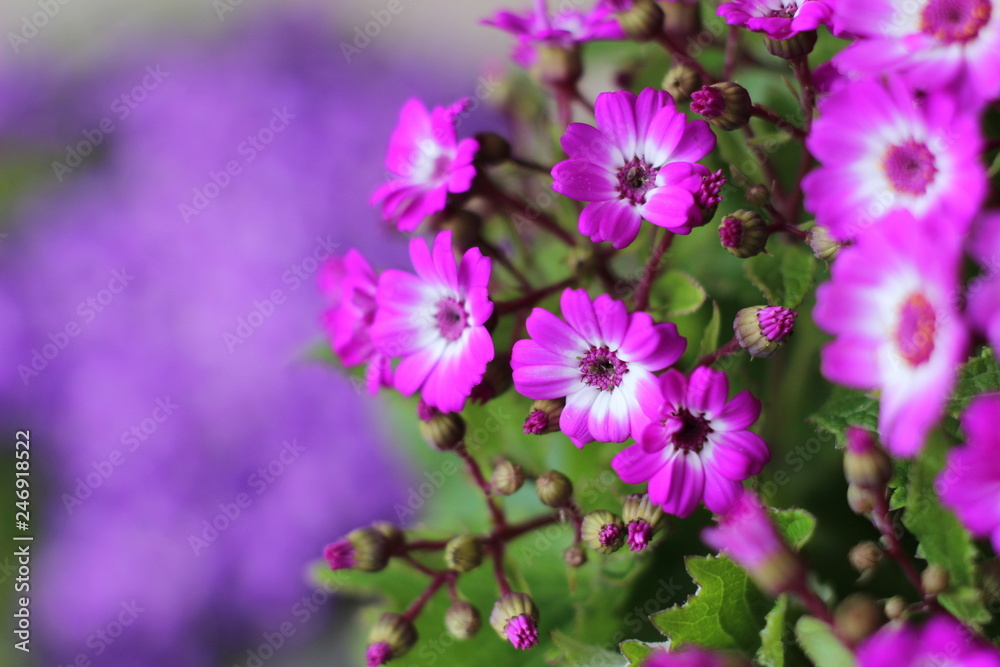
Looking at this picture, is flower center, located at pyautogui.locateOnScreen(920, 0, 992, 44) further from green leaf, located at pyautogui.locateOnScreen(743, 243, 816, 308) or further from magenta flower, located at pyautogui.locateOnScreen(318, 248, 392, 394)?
magenta flower, located at pyautogui.locateOnScreen(318, 248, 392, 394)

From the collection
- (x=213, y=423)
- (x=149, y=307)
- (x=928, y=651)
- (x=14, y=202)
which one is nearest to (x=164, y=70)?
(x=14, y=202)

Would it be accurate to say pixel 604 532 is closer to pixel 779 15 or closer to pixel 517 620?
pixel 517 620

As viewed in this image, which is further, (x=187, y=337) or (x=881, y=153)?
(x=187, y=337)

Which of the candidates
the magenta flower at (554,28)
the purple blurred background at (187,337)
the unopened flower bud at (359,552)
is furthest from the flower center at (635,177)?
the purple blurred background at (187,337)

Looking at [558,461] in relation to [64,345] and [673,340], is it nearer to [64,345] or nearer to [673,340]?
[673,340]

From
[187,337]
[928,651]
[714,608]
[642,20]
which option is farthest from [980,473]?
[187,337]
